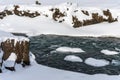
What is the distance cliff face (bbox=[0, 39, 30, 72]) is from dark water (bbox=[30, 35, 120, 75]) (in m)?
2.81

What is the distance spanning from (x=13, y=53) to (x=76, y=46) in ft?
22.3

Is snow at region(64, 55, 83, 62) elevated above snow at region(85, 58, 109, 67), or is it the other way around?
snow at region(64, 55, 83, 62)

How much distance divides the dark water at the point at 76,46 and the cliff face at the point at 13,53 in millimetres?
2808

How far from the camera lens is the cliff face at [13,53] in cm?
1189

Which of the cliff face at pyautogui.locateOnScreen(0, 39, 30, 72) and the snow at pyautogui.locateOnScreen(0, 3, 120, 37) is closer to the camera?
the cliff face at pyautogui.locateOnScreen(0, 39, 30, 72)

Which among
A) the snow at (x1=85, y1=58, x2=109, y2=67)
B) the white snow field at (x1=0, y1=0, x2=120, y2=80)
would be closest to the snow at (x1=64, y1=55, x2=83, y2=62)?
the snow at (x1=85, y1=58, x2=109, y2=67)

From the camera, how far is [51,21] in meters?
23.0

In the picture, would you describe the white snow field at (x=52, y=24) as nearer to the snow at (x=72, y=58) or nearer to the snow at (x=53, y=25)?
the snow at (x=53, y=25)

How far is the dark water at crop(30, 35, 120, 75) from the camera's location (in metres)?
14.6

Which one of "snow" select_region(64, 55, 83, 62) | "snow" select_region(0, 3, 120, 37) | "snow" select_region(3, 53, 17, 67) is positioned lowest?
"snow" select_region(64, 55, 83, 62)

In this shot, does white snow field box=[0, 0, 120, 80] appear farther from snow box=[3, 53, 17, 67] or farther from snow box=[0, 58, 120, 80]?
snow box=[3, 53, 17, 67]

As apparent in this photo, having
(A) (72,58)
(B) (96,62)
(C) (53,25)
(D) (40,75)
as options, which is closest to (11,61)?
(D) (40,75)

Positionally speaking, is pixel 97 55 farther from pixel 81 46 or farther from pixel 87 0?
pixel 87 0

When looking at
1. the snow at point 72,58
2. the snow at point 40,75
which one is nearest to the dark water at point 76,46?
the snow at point 72,58
